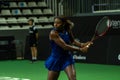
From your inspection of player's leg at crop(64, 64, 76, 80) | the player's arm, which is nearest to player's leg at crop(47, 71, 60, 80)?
player's leg at crop(64, 64, 76, 80)

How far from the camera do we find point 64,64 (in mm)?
8602

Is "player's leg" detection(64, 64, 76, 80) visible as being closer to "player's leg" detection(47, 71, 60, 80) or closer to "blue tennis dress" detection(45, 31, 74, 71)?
"blue tennis dress" detection(45, 31, 74, 71)

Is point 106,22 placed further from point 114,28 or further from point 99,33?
point 114,28

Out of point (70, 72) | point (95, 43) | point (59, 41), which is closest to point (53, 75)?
point (70, 72)

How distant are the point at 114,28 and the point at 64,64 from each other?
1121 cm

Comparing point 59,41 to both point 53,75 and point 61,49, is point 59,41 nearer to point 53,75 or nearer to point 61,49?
point 61,49

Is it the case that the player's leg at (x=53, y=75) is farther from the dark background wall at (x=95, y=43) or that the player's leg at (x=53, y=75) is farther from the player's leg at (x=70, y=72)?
the dark background wall at (x=95, y=43)

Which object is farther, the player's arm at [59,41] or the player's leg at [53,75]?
the player's leg at [53,75]

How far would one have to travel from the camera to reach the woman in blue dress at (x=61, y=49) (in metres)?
8.31

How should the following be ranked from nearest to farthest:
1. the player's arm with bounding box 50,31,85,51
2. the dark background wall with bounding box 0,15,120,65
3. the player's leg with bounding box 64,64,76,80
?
the player's arm with bounding box 50,31,85,51 < the player's leg with bounding box 64,64,76,80 < the dark background wall with bounding box 0,15,120,65

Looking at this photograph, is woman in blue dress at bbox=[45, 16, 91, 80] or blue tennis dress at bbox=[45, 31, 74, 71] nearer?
woman in blue dress at bbox=[45, 16, 91, 80]

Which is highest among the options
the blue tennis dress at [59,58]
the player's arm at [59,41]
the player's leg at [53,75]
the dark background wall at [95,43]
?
the player's arm at [59,41]

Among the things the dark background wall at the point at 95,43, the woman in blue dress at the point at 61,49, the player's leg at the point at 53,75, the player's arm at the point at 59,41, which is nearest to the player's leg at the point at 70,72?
the woman in blue dress at the point at 61,49

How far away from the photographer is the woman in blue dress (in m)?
8.31
